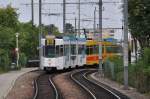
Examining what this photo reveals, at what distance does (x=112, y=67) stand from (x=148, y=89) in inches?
520

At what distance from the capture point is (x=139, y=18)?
129 feet

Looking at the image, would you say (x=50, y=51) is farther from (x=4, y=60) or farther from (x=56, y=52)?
(x=4, y=60)

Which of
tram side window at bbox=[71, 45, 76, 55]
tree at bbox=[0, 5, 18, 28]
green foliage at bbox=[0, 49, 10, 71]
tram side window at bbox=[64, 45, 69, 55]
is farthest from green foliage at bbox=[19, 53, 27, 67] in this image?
tram side window at bbox=[64, 45, 69, 55]

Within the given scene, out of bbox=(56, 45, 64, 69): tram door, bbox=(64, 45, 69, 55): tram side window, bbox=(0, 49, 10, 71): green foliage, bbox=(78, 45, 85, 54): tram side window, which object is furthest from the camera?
bbox=(78, 45, 85, 54): tram side window

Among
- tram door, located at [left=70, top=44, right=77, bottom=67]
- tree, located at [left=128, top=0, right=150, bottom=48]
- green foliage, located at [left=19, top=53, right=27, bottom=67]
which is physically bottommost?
green foliage, located at [left=19, top=53, right=27, bottom=67]

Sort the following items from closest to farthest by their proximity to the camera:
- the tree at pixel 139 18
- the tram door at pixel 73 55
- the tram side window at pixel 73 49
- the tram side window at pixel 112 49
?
1. the tree at pixel 139 18
2. the tram door at pixel 73 55
3. the tram side window at pixel 73 49
4. the tram side window at pixel 112 49

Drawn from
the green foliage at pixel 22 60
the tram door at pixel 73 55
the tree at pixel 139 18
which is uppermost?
the tree at pixel 139 18

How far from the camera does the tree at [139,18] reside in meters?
38.5

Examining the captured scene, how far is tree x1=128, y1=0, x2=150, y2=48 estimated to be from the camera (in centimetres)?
3850

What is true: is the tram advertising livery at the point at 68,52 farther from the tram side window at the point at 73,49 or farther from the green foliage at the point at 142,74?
the green foliage at the point at 142,74

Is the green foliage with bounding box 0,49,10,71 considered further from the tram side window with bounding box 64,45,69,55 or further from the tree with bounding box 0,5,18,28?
the tree with bounding box 0,5,18,28

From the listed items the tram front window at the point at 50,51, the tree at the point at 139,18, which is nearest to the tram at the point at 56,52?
the tram front window at the point at 50,51

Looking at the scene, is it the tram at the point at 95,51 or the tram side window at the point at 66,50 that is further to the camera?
the tram at the point at 95,51

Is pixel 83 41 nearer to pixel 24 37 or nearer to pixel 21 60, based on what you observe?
pixel 21 60
